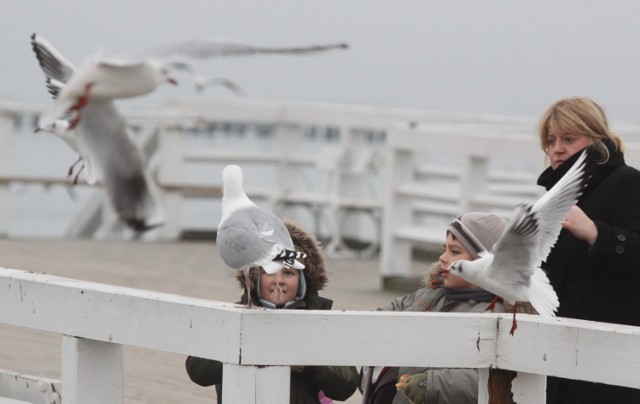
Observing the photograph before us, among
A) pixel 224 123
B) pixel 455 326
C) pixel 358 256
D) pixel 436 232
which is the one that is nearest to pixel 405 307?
pixel 455 326

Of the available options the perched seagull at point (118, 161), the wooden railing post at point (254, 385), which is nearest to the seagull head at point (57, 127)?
the perched seagull at point (118, 161)

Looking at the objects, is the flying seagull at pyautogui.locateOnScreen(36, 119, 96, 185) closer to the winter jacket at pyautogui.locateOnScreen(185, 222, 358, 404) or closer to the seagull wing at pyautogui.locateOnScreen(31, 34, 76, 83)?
the seagull wing at pyautogui.locateOnScreen(31, 34, 76, 83)

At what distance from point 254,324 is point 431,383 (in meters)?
0.70

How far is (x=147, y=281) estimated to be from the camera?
37.2 ft

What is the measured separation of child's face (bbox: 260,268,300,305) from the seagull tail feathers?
984 millimetres

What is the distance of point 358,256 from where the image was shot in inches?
551

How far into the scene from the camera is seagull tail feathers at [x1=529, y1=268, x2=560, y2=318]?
3385 millimetres

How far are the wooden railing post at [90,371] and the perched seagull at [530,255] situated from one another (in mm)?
983

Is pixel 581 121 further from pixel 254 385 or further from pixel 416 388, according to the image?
pixel 254 385

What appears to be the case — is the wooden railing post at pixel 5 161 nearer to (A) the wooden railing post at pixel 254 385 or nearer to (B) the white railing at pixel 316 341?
(B) the white railing at pixel 316 341

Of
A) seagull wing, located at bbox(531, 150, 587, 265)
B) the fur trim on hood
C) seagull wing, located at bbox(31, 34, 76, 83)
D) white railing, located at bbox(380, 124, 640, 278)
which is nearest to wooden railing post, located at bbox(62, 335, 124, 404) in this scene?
the fur trim on hood

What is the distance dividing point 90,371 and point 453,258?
1099 mm

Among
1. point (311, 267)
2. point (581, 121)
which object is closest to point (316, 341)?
point (311, 267)

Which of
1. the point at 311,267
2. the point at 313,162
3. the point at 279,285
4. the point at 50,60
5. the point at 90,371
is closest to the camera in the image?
the point at 50,60
